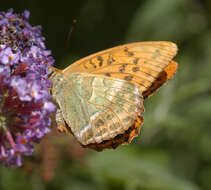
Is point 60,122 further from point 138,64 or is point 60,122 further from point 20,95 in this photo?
point 138,64

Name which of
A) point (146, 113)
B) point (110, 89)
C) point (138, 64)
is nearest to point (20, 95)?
point (110, 89)

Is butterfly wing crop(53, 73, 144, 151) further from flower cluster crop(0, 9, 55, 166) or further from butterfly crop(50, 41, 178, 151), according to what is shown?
flower cluster crop(0, 9, 55, 166)

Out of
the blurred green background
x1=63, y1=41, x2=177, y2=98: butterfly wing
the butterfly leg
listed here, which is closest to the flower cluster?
the butterfly leg

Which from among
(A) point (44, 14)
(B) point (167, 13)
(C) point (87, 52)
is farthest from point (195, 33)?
(A) point (44, 14)

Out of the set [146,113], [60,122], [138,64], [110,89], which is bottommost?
[146,113]

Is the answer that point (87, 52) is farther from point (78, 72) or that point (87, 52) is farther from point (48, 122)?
point (48, 122)

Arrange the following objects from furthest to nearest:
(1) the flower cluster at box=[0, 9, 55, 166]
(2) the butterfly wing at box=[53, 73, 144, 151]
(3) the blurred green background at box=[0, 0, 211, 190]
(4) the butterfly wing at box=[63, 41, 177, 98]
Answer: (3) the blurred green background at box=[0, 0, 211, 190] → (4) the butterfly wing at box=[63, 41, 177, 98] → (2) the butterfly wing at box=[53, 73, 144, 151] → (1) the flower cluster at box=[0, 9, 55, 166]
